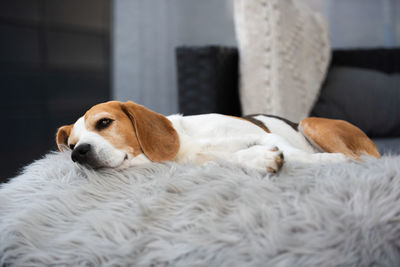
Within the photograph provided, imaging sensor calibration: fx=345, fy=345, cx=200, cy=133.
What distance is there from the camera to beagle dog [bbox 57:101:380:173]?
1.23m

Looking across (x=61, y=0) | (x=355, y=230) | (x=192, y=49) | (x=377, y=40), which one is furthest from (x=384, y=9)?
(x=355, y=230)

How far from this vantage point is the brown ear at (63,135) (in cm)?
149

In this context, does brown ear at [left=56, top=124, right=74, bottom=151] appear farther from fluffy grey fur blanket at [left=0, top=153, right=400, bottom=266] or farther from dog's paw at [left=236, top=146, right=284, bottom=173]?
dog's paw at [left=236, top=146, right=284, bottom=173]

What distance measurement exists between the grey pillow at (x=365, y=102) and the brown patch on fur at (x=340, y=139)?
3.49ft

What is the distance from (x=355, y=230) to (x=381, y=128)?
2.10 meters

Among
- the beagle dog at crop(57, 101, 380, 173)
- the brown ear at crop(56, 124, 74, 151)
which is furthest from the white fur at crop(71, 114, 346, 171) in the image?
the brown ear at crop(56, 124, 74, 151)

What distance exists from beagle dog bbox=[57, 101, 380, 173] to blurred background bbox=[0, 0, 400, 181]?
75.8 inches

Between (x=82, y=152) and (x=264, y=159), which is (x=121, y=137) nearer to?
(x=82, y=152)

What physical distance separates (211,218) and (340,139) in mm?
919

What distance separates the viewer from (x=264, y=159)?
1.14 m

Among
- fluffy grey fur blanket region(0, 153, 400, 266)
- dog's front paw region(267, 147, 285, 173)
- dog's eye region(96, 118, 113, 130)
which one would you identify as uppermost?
dog's eye region(96, 118, 113, 130)

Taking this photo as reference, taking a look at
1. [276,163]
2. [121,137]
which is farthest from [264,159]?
[121,137]

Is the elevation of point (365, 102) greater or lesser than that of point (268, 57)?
lesser

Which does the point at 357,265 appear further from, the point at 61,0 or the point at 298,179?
the point at 61,0
